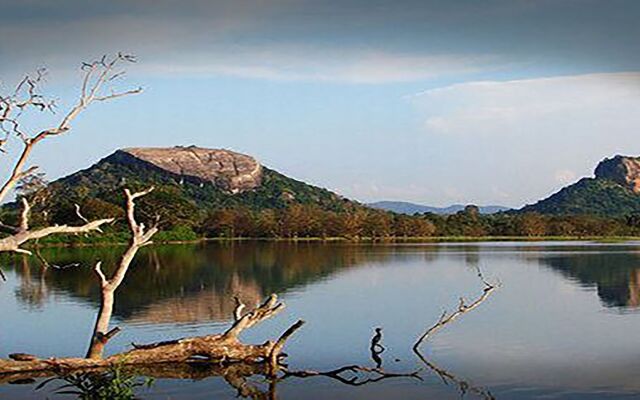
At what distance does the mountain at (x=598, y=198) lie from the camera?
6540 inches

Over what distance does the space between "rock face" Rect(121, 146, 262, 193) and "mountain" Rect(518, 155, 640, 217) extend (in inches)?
2376

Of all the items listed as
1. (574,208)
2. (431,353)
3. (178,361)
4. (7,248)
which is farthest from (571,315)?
(574,208)

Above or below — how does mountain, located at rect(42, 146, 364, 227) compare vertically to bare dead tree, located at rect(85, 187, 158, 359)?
above

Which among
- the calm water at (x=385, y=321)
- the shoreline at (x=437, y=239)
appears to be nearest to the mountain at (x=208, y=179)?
the shoreline at (x=437, y=239)

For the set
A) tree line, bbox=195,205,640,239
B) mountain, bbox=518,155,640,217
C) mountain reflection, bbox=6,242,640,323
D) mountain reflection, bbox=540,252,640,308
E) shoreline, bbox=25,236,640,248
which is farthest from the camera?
mountain, bbox=518,155,640,217

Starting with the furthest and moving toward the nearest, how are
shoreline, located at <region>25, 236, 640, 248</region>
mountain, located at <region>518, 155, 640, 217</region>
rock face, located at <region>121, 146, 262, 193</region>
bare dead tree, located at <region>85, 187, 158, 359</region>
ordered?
rock face, located at <region>121, 146, 262, 193</region> → mountain, located at <region>518, 155, 640, 217</region> → shoreline, located at <region>25, 236, 640, 248</region> → bare dead tree, located at <region>85, 187, 158, 359</region>

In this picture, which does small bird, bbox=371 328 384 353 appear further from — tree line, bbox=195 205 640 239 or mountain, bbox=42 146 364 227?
mountain, bbox=42 146 364 227

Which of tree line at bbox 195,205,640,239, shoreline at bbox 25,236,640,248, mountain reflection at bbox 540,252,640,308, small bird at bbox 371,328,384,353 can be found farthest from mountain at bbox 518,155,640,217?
small bird at bbox 371,328,384,353

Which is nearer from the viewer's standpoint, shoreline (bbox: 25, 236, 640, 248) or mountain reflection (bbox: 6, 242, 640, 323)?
mountain reflection (bbox: 6, 242, 640, 323)

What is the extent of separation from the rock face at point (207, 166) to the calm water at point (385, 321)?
144479 millimetres

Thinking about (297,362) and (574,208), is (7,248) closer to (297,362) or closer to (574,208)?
(297,362)

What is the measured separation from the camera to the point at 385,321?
2220cm

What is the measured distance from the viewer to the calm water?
14117 millimetres

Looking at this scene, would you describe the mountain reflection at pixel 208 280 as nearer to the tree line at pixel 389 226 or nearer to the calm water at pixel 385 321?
the calm water at pixel 385 321
